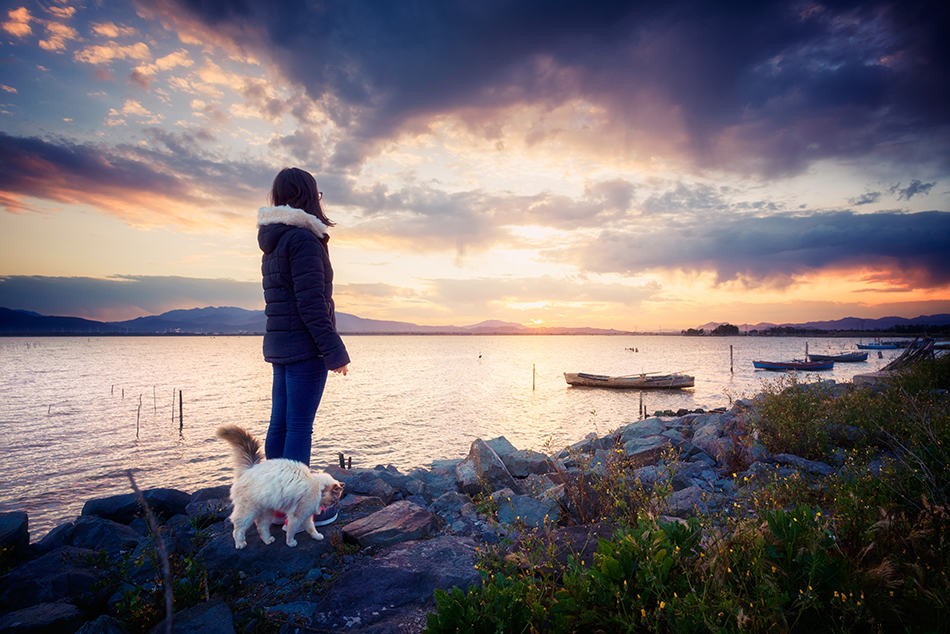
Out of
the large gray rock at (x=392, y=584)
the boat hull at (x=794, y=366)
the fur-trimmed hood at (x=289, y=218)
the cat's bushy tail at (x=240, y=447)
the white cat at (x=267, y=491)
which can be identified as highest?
the fur-trimmed hood at (x=289, y=218)

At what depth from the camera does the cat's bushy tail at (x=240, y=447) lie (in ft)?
14.5

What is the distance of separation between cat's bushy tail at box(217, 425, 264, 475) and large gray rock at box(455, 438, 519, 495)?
437 cm

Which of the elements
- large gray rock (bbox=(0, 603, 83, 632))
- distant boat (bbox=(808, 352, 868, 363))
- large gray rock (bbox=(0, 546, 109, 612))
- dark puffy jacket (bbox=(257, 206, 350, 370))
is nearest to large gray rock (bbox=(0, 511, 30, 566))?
large gray rock (bbox=(0, 546, 109, 612))

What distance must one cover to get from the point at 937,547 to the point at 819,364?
6147 centimetres

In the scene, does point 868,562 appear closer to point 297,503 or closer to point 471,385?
point 297,503

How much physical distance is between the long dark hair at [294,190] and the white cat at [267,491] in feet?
7.99

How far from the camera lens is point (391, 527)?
4.82 m

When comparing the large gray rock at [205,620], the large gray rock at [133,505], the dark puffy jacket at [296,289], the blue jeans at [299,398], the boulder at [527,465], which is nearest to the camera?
the large gray rock at [205,620]

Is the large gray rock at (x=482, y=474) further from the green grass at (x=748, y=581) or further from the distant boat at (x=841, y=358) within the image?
the distant boat at (x=841, y=358)

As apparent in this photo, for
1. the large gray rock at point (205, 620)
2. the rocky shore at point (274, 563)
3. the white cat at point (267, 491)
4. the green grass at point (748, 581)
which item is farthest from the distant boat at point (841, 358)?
the large gray rock at point (205, 620)

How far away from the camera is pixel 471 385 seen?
45188mm

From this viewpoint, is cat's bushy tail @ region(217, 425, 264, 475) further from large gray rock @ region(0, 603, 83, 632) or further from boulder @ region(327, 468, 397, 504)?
boulder @ region(327, 468, 397, 504)

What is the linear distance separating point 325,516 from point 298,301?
2500mm

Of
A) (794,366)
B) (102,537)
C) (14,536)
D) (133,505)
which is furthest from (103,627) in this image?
(794,366)
